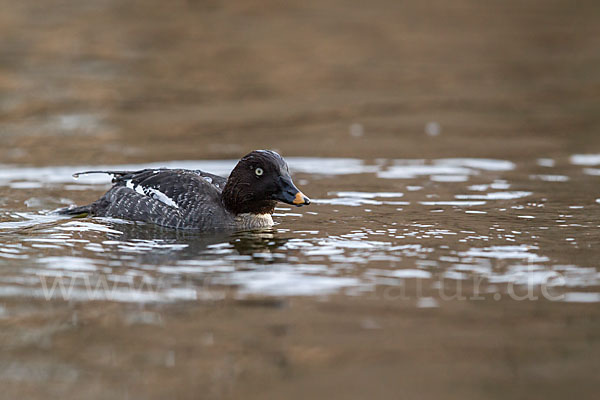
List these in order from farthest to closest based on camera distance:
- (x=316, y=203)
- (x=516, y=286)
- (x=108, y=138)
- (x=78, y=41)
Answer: (x=78, y=41) → (x=108, y=138) → (x=316, y=203) → (x=516, y=286)

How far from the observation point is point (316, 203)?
11141mm

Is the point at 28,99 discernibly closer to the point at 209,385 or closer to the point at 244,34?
the point at 244,34

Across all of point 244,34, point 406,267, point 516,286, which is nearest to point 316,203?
point 406,267

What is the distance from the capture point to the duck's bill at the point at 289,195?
940 cm

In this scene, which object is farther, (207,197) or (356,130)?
(356,130)

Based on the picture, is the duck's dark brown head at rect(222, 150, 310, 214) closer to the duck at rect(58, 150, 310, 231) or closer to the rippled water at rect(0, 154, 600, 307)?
the duck at rect(58, 150, 310, 231)

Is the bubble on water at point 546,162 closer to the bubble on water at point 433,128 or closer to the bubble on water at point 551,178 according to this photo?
the bubble on water at point 551,178

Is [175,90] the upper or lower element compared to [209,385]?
upper

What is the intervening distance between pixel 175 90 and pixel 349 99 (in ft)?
11.3

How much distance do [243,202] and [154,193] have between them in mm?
1040

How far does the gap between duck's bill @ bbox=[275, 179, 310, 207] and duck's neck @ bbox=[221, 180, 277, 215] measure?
24cm

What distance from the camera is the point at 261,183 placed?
969 centimetres

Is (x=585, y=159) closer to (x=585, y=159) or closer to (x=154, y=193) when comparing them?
(x=585, y=159)

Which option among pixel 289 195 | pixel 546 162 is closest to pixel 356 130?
pixel 546 162
